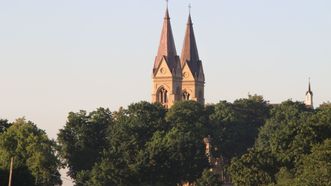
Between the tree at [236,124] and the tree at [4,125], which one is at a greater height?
the tree at [236,124]

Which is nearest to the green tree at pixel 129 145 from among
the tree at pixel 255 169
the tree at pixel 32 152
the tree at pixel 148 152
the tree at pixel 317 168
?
the tree at pixel 148 152

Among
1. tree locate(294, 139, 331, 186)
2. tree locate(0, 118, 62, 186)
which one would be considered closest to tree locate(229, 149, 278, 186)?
tree locate(294, 139, 331, 186)

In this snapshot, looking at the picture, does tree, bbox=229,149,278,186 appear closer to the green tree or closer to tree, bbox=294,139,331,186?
tree, bbox=294,139,331,186

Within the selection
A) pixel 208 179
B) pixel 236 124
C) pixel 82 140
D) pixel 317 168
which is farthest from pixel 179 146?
pixel 317 168

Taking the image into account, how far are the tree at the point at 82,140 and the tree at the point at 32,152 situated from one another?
33.4 ft

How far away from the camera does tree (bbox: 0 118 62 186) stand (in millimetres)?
139750

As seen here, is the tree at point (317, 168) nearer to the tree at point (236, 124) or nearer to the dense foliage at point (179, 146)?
the dense foliage at point (179, 146)

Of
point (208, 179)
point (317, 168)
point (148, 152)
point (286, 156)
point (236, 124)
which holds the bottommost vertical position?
point (317, 168)

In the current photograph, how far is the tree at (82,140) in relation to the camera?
158 meters

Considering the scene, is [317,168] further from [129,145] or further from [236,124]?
[236,124]

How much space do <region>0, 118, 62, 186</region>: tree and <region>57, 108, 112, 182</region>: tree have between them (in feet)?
33.4

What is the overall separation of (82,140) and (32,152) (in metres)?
18.2

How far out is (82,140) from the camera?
159375 mm

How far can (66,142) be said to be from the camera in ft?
521
